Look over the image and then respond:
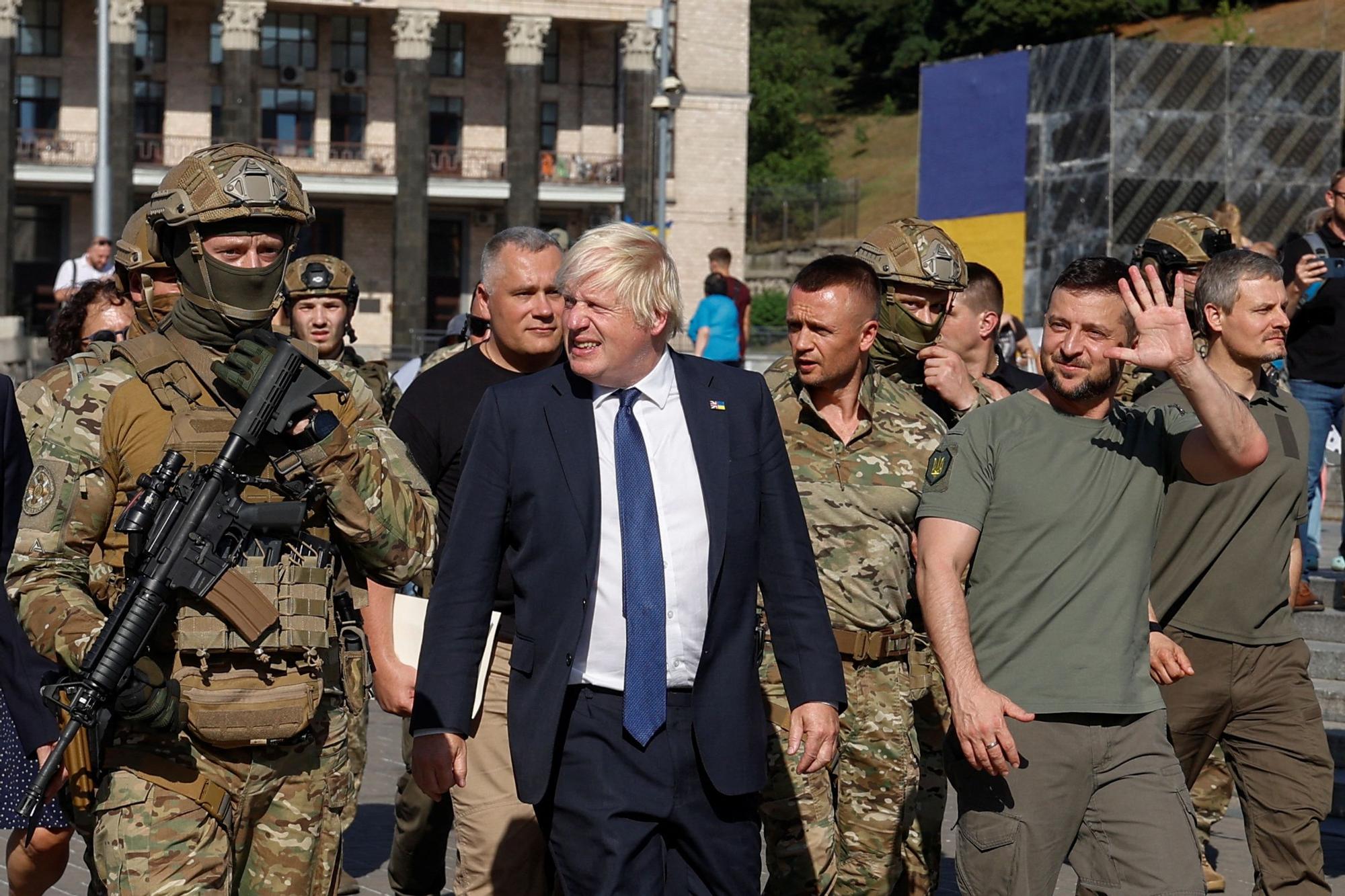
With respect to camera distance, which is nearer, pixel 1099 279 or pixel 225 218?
pixel 225 218

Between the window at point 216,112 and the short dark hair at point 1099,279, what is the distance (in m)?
57.2

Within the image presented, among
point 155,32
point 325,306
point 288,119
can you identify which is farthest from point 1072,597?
point 155,32

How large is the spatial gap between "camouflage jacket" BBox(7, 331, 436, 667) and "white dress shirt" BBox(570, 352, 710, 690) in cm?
48

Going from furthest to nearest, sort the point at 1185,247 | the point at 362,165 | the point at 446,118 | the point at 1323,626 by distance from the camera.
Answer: the point at 446,118
the point at 362,165
the point at 1323,626
the point at 1185,247

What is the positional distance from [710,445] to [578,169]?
57448 mm

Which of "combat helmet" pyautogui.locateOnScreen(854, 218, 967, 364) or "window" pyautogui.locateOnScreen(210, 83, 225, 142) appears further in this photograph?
"window" pyautogui.locateOnScreen(210, 83, 225, 142)

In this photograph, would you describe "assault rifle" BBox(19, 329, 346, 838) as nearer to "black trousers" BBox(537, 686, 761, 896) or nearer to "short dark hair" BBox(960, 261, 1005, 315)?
"black trousers" BBox(537, 686, 761, 896)

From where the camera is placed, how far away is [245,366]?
4461 millimetres

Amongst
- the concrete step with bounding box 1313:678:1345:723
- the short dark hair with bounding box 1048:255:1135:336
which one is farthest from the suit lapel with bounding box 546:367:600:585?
the concrete step with bounding box 1313:678:1345:723

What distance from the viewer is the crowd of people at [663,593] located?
4496mm

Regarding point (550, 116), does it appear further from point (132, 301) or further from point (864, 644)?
point (132, 301)

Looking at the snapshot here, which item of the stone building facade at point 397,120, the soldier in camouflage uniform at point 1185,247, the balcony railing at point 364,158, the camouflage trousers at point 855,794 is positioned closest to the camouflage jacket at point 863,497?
A: the camouflage trousers at point 855,794

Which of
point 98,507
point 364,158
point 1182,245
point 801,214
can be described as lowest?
point 98,507

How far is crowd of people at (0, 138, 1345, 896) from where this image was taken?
14.8ft
